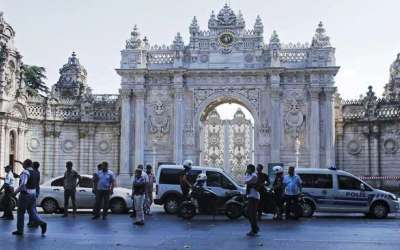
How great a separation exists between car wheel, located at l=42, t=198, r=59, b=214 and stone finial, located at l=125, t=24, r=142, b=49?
1860 centimetres

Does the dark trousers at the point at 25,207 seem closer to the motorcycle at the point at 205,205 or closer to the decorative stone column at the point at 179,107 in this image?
the motorcycle at the point at 205,205

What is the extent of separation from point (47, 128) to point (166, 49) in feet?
31.2

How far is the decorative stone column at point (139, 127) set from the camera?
126 ft

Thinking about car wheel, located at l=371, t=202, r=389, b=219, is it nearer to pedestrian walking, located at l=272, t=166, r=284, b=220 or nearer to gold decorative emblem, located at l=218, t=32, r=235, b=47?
pedestrian walking, located at l=272, t=166, r=284, b=220

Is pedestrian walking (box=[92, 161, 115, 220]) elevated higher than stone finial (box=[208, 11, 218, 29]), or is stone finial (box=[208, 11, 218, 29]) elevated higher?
stone finial (box=[208, 11, 218, 29])

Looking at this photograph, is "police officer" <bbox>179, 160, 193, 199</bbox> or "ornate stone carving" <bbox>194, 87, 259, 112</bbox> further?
"ornate stone carving" <bbox>194, 87, 259, 112</bbox>

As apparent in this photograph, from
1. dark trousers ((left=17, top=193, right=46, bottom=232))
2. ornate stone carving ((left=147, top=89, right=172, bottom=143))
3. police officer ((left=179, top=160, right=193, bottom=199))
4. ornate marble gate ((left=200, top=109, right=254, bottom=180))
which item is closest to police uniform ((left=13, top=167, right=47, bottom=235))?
dark trousers ((left=17, top=193, right=46, bottom=232))

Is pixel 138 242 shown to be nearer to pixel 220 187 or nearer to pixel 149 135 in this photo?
pixel 220 187

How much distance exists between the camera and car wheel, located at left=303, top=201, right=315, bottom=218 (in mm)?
21250

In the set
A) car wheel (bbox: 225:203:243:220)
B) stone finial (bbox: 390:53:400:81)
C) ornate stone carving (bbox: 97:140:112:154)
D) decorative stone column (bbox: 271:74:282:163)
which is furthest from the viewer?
stone finial (bbox: 390:53:400:81)

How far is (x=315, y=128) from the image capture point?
37531 millimetres

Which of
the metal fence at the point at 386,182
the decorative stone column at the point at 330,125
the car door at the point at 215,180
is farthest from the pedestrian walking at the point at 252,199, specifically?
the metal fence at the point at 386,182

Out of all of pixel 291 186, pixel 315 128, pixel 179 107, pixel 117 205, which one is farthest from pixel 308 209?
pixel 179 107

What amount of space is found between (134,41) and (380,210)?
22635mm
